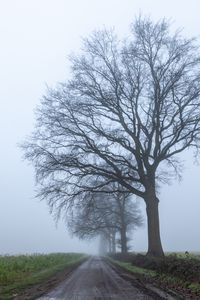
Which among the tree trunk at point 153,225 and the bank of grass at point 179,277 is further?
the tree trunk at point 153,225

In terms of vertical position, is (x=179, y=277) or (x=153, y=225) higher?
(x=153, y=225)

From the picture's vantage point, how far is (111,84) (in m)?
31.8

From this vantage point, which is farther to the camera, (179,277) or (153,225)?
(153,225)

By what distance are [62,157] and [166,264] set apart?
37.1 feet

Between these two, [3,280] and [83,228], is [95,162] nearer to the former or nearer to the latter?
[3,280]

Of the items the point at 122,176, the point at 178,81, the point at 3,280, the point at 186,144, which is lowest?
the point at 3,280

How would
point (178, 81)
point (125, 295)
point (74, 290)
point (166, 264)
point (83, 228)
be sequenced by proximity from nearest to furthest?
1. point (125, 295)
2. point (74, 290)
3. point (166, 264)
4. point (178, 81)
5. point (83, 228)

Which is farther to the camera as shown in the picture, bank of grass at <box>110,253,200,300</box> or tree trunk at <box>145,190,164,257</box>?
tree trunk at <box>145,190,164,257</box>

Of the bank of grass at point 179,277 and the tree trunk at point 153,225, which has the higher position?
the tree trunk at point 153,225

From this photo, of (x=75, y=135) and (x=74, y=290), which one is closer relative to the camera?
(x=74, y=290)

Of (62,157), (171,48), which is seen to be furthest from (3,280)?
(171,48)

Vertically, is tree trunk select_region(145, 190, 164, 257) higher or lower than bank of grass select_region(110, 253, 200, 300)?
higher

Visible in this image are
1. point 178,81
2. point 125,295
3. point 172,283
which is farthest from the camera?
point 178,81

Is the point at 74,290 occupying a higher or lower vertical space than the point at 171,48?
lower
